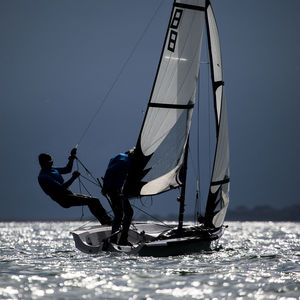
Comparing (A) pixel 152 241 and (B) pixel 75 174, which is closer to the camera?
(A) pixel 152 241

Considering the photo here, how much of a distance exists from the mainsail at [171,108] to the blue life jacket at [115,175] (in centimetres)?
53

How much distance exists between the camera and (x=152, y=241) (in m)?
13.3

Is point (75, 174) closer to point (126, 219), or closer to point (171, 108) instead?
point (126, 219)

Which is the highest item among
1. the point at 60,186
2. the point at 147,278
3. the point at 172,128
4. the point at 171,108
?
the point at 171,108

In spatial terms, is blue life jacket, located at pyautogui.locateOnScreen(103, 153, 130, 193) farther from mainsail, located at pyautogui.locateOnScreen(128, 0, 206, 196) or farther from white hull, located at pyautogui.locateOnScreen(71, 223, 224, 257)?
white hull, located at pyautogui.locateOnScreen(71, 223, 224, 257)

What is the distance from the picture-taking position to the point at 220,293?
9258 mm

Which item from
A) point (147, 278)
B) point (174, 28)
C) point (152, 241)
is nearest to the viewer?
point (147, 278)

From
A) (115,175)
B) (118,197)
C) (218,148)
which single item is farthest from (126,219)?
(218,148)

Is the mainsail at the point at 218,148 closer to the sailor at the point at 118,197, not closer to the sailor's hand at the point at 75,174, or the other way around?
the sailor at the point at 118,197

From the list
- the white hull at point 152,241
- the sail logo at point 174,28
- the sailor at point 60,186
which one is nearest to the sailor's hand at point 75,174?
the sailor at point 60,186

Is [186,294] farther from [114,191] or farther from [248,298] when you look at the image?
[114,191]

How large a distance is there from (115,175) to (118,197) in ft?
1.61

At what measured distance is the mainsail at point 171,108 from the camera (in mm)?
14695

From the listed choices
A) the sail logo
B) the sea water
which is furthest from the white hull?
the sail logo
